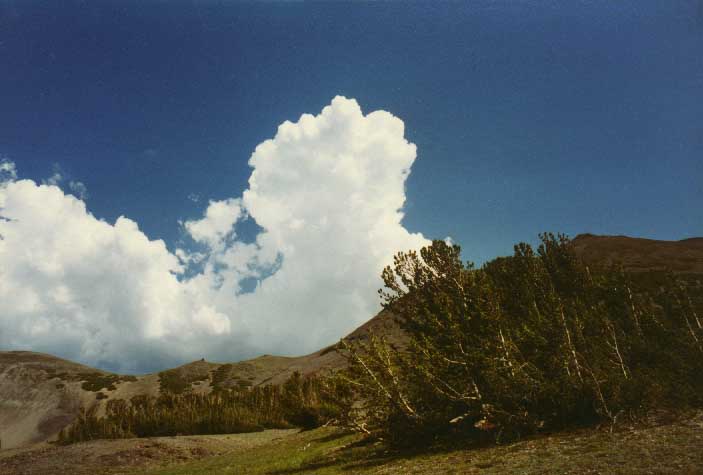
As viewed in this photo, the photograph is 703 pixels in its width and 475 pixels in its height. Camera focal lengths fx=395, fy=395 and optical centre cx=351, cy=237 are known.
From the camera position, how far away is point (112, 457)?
20031 millimetres

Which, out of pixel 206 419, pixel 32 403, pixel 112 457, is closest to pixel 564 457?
pixel 112 457

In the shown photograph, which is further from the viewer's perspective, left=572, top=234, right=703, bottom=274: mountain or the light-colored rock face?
the light-colored rock face

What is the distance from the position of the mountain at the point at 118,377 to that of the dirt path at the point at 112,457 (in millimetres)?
18847

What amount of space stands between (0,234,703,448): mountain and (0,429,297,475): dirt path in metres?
18.8

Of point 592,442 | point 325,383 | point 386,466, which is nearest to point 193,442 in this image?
point 325,383

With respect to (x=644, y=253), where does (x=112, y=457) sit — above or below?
below

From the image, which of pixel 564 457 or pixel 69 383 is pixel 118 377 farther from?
pixel 564 457

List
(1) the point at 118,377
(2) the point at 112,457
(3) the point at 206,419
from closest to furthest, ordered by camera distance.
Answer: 1. (2) the point at 112,457
2. (3) the point at 206,419
3. (1) the point at 118,377

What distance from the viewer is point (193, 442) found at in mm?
24406

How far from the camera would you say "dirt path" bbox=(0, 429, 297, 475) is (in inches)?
717

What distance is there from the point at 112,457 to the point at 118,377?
60500 millimetres

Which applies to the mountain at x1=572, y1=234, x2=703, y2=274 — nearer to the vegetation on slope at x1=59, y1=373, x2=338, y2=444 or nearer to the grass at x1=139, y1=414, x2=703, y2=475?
the vegetation on slope at x1=59, y1=373, x2=338, y2=444

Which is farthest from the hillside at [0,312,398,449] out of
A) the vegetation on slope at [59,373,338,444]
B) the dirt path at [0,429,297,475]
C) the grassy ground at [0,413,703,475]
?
the grassy ground at [0,413,703,475]

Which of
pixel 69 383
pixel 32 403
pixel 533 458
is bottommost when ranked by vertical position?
pixel 533 458
